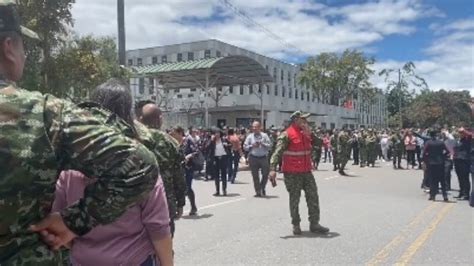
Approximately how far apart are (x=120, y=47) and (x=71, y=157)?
11.3m

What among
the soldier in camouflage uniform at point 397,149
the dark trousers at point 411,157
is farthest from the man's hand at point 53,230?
the soldier in camouflage uniform at point 397,149

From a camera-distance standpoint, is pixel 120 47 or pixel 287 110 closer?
pixel 120 47

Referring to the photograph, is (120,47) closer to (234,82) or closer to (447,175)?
(447,175)

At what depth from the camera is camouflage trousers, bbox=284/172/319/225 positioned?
846 centimetres

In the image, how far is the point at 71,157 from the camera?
196cm

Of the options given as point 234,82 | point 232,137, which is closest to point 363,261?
point 232,137

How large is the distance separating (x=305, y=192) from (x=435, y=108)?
7131cm

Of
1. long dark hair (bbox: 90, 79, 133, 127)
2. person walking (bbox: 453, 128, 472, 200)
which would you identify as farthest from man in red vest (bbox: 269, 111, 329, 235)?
person walking (bbox: 453, 128, 472, 200)

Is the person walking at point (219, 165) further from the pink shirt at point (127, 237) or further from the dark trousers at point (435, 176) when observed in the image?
the pink shirt at point (127, 237)

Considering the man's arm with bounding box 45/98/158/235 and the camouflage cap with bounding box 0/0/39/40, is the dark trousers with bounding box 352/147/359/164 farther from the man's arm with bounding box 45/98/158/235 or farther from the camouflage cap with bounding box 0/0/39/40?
the camouflage cap with bounding box 0/0/39/40

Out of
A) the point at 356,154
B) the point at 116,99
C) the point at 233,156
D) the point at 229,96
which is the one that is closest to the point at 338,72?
the point at 229,96

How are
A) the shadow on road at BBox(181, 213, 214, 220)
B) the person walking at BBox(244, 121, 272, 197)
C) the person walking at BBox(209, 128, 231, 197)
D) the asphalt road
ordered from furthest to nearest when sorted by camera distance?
the person walking at BBox(209, 128, 231, 197)
the person walking at BBox(244, 121, 272, 197)
the shadow on road at BBox(181, 213, 214, 220)
the asphalt road

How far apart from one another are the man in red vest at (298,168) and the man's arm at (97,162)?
21.4ft

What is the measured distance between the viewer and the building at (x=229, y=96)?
41.7 meters
